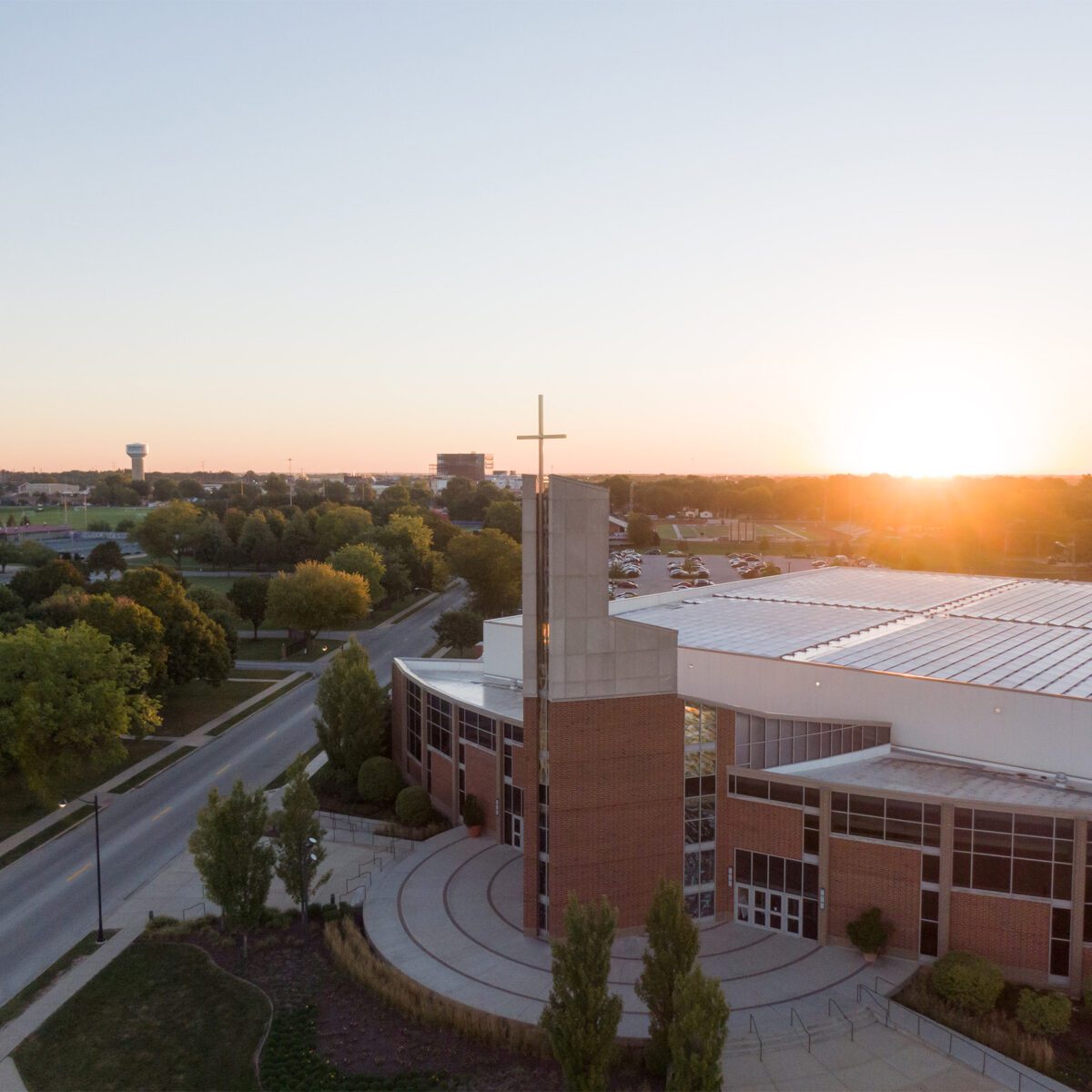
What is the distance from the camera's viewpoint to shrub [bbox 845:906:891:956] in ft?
81.9

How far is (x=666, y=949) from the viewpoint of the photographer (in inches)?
732

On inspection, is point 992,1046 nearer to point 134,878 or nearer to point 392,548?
point 134,878

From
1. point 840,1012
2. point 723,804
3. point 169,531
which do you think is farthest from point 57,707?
point 169,531

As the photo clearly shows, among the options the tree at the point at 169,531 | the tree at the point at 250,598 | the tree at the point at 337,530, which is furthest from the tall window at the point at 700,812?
the tree at the point at 169,531

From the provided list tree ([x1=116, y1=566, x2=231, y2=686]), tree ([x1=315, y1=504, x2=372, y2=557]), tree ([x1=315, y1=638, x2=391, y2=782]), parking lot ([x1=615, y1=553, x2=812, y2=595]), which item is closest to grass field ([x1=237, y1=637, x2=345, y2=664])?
tree ([x1=116, y1=566, x2=231, y2=686])

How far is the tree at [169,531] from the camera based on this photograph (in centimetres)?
11888

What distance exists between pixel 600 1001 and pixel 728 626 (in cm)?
2273

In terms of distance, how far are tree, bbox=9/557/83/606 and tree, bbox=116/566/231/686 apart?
59.3 feet

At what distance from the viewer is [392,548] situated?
313 ft

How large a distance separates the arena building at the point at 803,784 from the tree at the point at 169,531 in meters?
106

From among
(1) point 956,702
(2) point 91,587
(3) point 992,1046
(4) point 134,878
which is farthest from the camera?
(2) point 91,587

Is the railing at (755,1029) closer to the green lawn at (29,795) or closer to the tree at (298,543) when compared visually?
the green lawn at (29,795)

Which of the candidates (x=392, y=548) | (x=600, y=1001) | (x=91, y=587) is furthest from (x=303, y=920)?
(x=392, y=548)

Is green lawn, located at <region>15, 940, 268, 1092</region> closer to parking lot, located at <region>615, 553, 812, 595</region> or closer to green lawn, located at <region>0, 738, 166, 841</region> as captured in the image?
green lawn, located at <region>0, 738, 166, 841</region>
